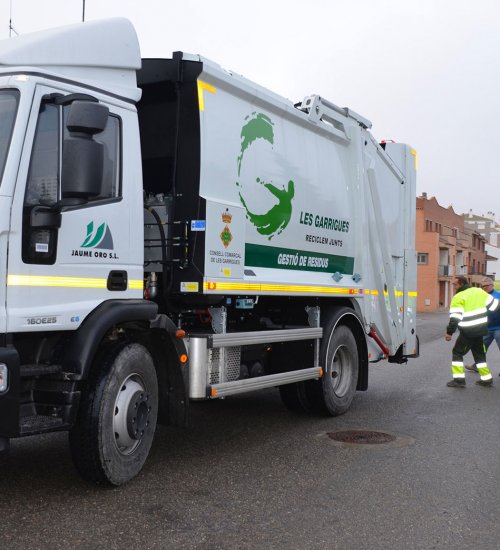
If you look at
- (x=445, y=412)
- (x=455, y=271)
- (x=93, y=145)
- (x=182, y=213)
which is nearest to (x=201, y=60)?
(x=182, y=213)

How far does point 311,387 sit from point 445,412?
5.66 ft

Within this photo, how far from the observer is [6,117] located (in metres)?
4.09

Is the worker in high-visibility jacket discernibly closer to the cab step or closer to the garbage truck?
→ the garbage truck

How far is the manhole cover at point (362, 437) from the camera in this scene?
20.9 ft

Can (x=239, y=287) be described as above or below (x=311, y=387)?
above

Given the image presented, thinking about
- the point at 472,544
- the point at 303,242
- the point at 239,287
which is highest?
the point at 303,242

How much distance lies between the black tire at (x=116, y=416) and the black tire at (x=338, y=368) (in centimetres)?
276

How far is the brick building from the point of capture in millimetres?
58531

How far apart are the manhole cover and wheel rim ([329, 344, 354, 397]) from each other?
929mm

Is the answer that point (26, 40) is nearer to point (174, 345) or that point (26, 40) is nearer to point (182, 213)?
point (182, 213)

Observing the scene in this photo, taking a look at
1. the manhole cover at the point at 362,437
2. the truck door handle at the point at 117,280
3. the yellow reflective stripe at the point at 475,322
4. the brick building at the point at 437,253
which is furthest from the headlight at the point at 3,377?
the brick building at the point at 437,253

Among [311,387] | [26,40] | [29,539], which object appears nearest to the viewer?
[29,539]

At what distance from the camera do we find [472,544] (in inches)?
153

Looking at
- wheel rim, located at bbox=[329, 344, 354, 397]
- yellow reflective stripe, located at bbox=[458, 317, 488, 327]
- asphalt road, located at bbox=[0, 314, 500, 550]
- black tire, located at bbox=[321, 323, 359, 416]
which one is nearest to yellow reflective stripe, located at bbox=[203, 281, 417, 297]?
black tire, located at bbox=[321, 323, 359, 416]
